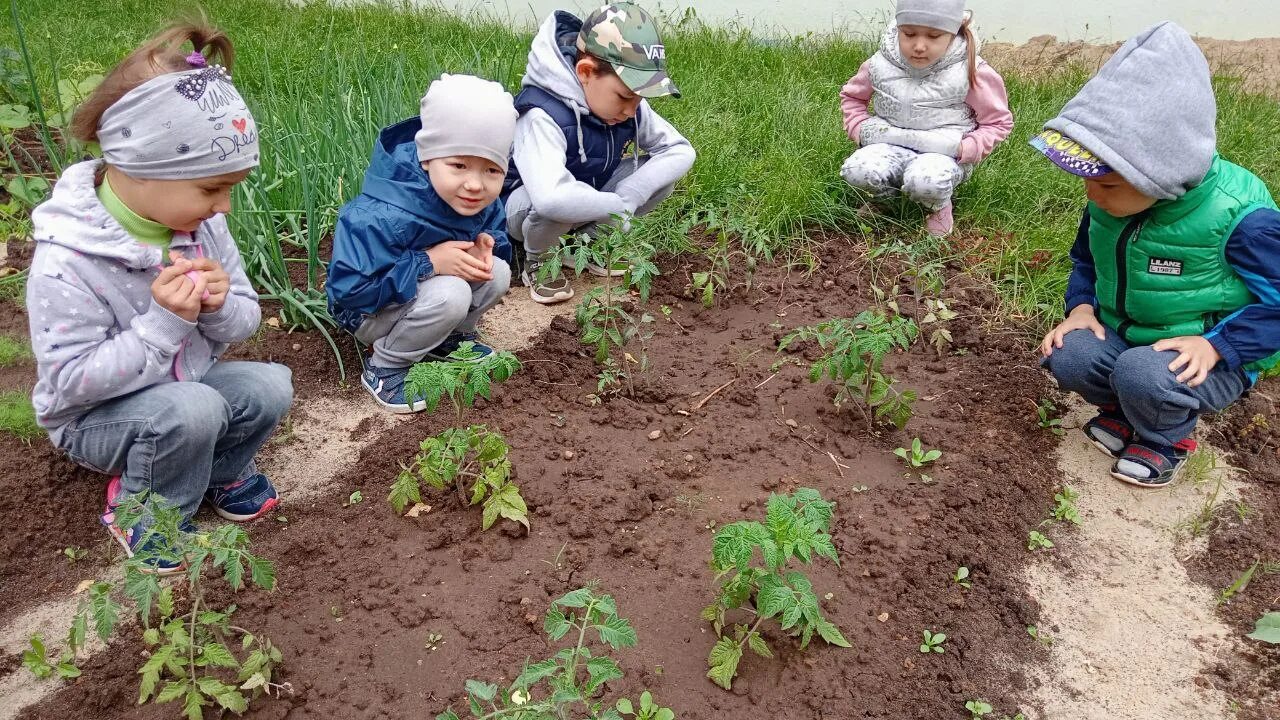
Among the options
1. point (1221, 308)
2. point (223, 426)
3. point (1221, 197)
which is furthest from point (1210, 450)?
point (223, 426)

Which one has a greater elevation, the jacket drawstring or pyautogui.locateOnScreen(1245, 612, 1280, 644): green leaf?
the jacket drawstring

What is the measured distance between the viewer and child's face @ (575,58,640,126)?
10.8 feet

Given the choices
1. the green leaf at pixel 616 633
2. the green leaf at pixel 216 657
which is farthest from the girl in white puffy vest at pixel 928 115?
the green leaf at pixel 216 657

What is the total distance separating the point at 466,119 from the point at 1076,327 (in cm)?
197

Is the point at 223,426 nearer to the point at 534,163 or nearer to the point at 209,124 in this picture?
the point at 209,124

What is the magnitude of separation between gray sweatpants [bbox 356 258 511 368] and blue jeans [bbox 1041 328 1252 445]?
6.02 feet

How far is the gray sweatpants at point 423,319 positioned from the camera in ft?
9.34

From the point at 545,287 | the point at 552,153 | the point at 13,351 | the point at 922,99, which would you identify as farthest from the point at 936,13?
the point at 13,351

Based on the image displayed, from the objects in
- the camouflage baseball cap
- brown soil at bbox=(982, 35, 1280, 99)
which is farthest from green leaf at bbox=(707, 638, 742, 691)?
brown soil at bbox=(982, 35, 1280, 99)

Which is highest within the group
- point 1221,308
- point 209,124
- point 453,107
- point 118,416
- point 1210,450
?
point 209,124

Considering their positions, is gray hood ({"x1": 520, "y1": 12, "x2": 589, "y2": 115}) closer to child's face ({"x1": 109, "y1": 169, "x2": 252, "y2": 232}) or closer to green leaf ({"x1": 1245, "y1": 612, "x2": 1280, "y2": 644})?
child's face ({"x1": 109, "y1": 169, "x2": 252, "y2": 232})

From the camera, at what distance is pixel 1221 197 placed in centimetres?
251

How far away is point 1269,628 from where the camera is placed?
206 cm

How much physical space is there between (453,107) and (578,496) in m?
1.15
